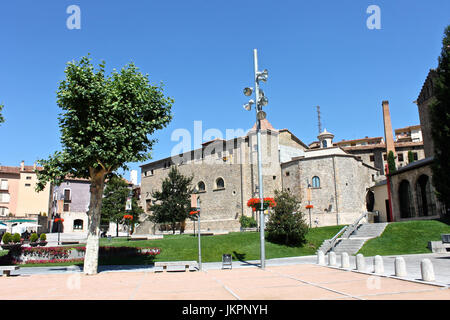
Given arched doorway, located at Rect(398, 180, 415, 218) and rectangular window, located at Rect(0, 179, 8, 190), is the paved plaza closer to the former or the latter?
arched doorway, located at Rect(398, 180, 415, 218)

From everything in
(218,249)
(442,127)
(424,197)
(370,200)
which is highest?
(442,127)

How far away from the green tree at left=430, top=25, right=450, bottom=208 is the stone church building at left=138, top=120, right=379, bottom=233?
11.7m

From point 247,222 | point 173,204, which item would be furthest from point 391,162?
point 173,204

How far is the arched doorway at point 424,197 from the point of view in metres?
28.8

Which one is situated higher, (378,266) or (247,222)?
(247,222)

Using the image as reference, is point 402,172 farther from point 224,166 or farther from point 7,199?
point 7,199

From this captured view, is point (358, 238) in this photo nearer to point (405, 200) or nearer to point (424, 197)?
point (424, 197)

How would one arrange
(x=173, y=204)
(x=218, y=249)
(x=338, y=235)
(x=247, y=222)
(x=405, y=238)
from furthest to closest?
(x=173, y=204)
(x=247, y=222)
(x=338, y=235)
(x=405, y=238)
(x=218, y=249)

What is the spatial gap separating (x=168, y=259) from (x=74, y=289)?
10151mm

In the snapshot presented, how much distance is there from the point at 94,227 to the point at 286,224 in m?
13.1

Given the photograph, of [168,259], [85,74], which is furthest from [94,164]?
[168,259]

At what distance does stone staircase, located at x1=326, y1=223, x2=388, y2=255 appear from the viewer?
22.2 m

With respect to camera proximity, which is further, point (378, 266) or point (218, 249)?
point (218, 249)

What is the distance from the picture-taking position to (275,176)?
1613 inches
